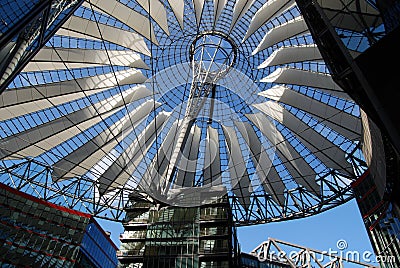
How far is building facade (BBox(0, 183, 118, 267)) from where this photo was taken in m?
36.9

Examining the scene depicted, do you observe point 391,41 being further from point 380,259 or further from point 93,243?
point 93,243

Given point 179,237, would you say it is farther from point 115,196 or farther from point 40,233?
point 40,233

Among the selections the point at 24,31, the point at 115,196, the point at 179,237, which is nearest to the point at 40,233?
the point at 115,196

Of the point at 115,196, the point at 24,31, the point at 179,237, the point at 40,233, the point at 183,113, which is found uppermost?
the point at 183,113

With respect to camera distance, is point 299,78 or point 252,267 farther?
point 252,267

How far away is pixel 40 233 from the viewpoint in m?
38.7

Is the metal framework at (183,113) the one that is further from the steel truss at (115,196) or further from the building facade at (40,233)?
the building facade at (40,233)

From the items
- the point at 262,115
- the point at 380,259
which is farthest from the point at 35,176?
the point at 380,259

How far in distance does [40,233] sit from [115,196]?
860 centimetres

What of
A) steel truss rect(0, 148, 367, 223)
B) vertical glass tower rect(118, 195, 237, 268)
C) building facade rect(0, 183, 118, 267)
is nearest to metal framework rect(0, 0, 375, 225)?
steel truss rect(0, 148, 367, 223)

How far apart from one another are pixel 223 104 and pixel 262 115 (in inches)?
207

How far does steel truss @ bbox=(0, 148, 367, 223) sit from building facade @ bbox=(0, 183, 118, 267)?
5.40 feet

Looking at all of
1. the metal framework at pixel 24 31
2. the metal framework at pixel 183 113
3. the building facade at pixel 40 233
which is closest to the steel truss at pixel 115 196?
the metal framework at pixel 183 113

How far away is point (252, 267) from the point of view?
46875 millimetres
